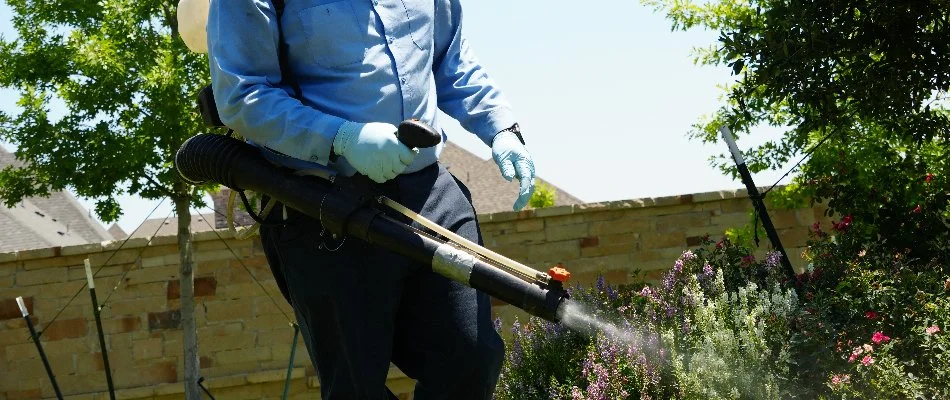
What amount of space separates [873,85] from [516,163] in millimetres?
2974

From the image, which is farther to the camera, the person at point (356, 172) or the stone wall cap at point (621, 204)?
the stone wall cap at point (621, 204)

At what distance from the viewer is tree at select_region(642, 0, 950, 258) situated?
5.36 metres

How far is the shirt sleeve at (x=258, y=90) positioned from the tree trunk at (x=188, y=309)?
24.5ft

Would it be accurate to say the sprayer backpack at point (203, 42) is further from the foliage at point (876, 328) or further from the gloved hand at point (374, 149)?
the foliage at point (876, 328)

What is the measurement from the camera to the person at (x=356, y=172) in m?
2.86

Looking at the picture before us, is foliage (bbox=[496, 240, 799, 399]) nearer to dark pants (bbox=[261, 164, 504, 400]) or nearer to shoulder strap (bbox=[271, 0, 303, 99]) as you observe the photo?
dark pants (bbox=[261, 164, 504, 400])

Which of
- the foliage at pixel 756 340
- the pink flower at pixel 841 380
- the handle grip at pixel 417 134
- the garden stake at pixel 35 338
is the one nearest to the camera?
the handle grip at pixel 417 134

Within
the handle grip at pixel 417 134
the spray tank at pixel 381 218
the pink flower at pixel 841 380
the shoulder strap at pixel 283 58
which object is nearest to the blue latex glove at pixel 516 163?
the spray tank at pixel 381 218

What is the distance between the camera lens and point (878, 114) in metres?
5.73

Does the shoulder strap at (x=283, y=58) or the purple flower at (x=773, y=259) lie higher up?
the shoulder strap at (x=283, y=58)

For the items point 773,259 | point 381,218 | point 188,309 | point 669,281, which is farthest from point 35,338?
point 381,218

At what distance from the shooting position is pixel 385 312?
2926 millimetres

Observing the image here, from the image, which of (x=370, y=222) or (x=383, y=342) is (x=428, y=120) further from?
(x=383, y=342)

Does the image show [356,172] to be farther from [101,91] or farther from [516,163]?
[101,91]
